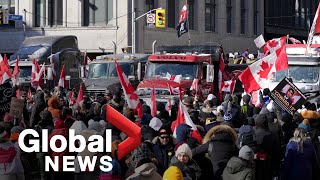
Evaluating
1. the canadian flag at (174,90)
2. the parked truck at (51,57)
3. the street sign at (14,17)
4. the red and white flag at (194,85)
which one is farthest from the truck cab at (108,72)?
the street sign at (14,17)

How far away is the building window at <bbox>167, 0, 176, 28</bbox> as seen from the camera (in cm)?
5869

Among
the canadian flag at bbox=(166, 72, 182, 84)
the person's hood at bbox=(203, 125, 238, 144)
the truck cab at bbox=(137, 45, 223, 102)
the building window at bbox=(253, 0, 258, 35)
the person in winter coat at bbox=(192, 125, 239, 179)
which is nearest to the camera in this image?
the person in winter coat at bbox=(192, 125, 239, 179)

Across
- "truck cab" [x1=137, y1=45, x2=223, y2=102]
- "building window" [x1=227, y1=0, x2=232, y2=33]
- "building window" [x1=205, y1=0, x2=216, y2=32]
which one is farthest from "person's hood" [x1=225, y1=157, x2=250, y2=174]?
"building window" [x1=227, y1=0, x2=232, y2=33]

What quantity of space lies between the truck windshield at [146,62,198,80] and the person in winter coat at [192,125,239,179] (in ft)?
49.6

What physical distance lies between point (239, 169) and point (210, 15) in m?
53.9

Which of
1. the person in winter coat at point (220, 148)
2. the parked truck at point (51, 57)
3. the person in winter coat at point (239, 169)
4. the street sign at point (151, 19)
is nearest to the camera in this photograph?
the person in winter coat at point (239, 169)

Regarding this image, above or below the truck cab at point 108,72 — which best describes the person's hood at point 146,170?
below

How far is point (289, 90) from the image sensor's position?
16953 mm

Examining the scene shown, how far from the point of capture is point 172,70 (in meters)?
26.7

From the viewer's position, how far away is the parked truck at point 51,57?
34.4m

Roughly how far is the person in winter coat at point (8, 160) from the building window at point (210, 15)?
52.4 meters

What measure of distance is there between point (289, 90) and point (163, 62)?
34.2 ft

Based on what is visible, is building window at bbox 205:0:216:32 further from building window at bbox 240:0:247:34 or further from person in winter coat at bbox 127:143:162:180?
person in winter coat at bbox 127:143:162:180

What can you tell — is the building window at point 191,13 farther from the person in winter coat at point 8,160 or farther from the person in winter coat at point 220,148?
the person in winter coat at point 8,160
